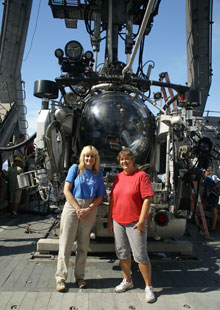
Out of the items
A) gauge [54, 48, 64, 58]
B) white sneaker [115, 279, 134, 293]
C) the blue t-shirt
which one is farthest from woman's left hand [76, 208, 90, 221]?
gauge [54, 48, 64, 58]

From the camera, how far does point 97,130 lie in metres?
5.20

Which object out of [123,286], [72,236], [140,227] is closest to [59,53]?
[72,236]

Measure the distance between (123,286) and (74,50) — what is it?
5106 millimetres

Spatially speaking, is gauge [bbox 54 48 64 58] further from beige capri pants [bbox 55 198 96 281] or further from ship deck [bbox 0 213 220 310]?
beige capri pants [bbox 55 198 96 281]

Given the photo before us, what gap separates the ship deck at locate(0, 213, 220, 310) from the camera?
10.7ft

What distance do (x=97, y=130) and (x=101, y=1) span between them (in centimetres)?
617

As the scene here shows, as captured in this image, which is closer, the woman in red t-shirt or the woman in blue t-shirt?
the woman in red t-shirt

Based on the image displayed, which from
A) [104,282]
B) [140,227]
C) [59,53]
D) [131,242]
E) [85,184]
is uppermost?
[59,53]

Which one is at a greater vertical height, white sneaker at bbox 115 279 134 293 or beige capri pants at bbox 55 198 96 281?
beige capri pants at bbox 55 198 96 281

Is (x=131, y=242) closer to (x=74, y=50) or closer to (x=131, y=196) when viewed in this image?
(x=131, y=196)

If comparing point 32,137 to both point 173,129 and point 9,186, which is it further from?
point 9,186

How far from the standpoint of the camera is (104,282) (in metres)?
3.84

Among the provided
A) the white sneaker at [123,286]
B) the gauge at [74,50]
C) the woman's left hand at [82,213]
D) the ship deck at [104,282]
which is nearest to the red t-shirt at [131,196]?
the woman's left hand at [82,213]

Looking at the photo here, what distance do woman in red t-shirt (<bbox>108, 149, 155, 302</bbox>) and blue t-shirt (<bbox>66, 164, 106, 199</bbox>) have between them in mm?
225
